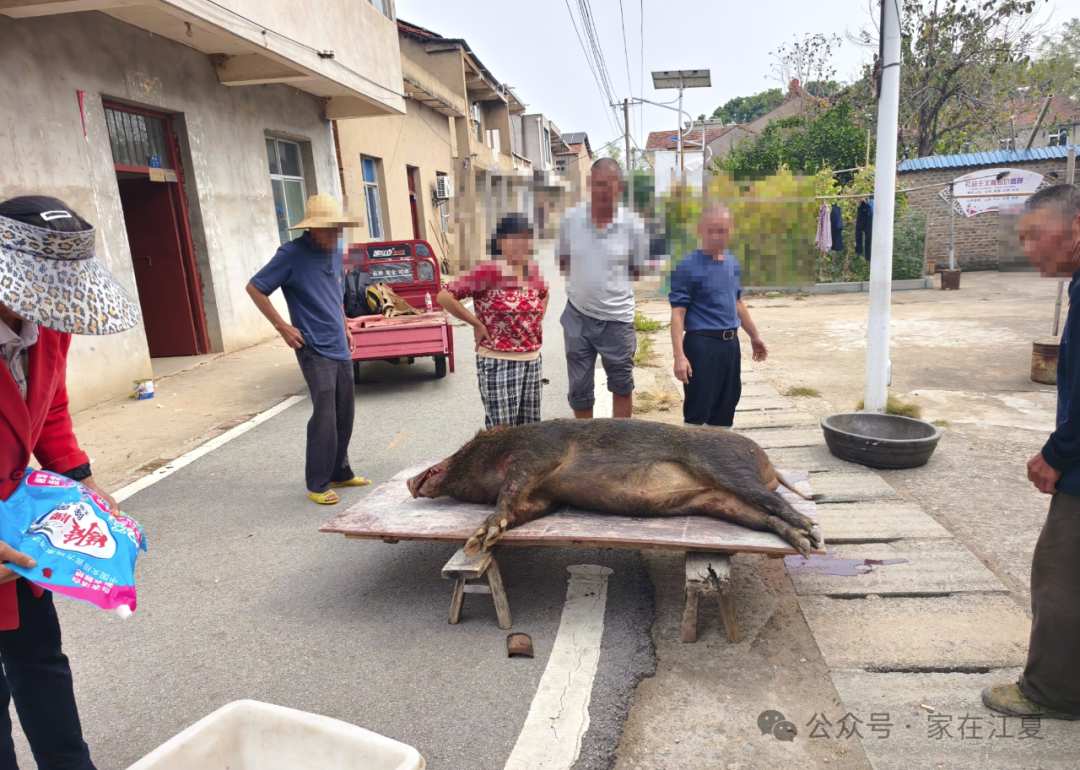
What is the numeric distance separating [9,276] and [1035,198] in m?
3.08

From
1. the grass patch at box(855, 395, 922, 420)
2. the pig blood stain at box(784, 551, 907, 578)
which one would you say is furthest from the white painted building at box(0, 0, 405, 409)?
the grass patch at box(855, 395, 922, 420)

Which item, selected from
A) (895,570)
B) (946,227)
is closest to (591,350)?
(895,570)

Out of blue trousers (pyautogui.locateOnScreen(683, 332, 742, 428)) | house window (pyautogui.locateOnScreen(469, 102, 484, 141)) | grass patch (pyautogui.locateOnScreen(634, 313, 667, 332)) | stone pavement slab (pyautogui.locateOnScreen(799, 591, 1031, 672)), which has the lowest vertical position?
stone pavement slab (pyautogui.locateOnScreen(799, 591, 1031, 672))

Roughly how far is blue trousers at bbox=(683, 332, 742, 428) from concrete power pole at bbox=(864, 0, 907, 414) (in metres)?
1.52

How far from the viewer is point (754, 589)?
11.0ft

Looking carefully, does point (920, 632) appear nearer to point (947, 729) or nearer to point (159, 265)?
point (947, 729)

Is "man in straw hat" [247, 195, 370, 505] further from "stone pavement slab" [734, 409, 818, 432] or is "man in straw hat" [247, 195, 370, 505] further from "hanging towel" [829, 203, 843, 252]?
"hanging towel" [829, 203, 843, 252]

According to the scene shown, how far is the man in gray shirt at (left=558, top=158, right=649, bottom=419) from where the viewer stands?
406cm

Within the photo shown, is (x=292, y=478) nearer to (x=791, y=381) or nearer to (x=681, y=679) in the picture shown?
(x=681, y=679)

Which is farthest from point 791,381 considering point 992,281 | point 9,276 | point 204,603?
point 992,281

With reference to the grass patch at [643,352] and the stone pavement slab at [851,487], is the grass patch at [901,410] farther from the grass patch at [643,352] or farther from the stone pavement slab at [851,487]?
the grass patch at [643,352]

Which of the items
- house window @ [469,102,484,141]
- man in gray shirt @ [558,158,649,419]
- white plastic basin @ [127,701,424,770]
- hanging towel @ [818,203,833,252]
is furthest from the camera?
house window @ [469,102,484,141]

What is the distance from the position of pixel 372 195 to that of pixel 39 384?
1536 centimetres

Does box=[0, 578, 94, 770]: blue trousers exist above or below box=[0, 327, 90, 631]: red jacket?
below
